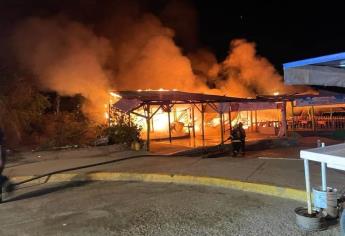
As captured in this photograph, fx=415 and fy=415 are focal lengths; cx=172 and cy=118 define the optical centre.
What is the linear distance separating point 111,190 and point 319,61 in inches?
206

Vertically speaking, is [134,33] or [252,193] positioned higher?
[134,33]

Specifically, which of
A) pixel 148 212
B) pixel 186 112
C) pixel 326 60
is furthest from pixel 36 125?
pixel 326 60

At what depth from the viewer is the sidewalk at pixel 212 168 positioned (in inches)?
323

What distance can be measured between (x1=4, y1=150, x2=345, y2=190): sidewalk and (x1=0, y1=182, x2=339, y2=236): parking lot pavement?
0.76 metres

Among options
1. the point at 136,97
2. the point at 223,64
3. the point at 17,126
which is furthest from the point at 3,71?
the point at 223,64

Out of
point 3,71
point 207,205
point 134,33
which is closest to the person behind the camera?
point 207,205

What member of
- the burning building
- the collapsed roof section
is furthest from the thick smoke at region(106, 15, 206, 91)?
the collapsed roof section

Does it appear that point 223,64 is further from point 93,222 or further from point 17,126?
point 93,222

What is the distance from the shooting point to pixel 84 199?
318 inches

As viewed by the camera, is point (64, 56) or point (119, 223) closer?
point (119, 223)

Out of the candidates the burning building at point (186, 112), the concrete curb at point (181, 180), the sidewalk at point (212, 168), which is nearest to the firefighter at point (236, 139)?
the burning building at point (186, 112)

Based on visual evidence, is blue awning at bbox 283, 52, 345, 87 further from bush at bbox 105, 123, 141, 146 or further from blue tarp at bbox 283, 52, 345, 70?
bush at bbox 105, 123, 141, 146

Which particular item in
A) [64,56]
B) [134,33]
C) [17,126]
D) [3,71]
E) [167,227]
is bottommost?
[167,227]

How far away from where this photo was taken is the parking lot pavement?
232 inches
